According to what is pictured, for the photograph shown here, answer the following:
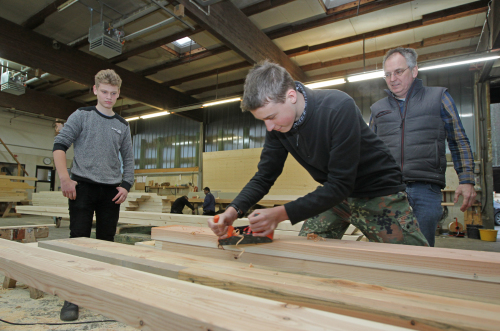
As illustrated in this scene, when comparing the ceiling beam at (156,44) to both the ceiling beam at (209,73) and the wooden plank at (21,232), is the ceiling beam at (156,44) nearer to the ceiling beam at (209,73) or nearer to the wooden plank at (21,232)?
the ceiling beam at (209,73)

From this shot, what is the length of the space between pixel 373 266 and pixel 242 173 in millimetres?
8986

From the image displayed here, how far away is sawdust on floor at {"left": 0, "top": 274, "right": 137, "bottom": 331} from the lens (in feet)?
5.15

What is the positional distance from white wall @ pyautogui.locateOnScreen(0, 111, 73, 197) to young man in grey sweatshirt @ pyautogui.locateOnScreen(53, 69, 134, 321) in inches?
579

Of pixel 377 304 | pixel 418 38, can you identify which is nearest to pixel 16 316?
pixel 377 304

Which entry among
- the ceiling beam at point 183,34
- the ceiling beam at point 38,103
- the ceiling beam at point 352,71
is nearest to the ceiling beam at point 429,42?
the ceiling beam at point 352,71

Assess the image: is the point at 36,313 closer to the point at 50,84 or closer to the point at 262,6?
the point at 262,6

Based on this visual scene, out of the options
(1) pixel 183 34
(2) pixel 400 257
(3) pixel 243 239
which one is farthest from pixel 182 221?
(1) pixel 183 34

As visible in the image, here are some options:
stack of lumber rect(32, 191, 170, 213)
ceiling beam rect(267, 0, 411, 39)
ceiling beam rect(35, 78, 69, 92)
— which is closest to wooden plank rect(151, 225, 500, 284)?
stack of lumber rect(32, 191, 170, 213)

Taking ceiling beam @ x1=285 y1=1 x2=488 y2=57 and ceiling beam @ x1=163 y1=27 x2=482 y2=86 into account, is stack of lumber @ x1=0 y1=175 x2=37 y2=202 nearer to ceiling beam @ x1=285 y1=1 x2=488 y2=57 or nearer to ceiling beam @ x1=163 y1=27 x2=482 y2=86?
ceiling beam @ x1=163 y1=27 x2=482 y2=86

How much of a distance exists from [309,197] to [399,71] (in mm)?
1127

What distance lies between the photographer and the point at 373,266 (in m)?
A: 1.11

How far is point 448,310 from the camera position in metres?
0.68

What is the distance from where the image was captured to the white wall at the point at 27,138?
44.0 ft

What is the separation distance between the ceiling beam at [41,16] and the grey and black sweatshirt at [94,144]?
225 inches
